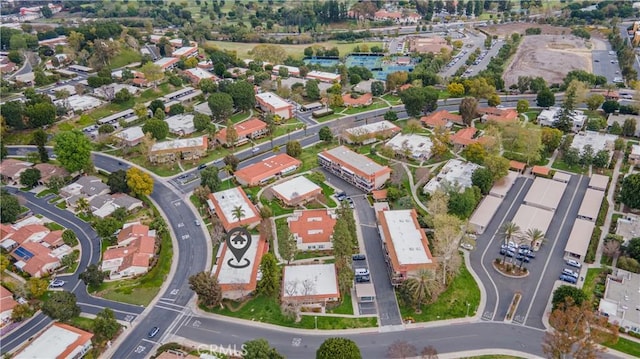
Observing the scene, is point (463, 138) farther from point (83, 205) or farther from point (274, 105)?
point (83, 205)

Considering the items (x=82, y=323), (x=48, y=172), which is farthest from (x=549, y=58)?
(x=82, y=323)

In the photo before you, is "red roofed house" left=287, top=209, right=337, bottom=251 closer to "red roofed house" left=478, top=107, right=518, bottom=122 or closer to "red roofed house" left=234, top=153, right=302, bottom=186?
Result: "red roofed house" left=234, top=153, right=302, bottom=186

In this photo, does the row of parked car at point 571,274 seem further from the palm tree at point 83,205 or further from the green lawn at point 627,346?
the palm tree at point 83,205

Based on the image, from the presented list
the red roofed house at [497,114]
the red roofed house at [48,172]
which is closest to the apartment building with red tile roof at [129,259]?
the red roofed house at [48,172]

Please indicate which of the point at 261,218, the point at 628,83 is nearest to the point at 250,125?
the point at 261,218

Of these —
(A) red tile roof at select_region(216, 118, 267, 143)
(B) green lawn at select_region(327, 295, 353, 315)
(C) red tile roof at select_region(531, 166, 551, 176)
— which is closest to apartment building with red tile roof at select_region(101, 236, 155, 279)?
(B) green lawn at select_region(327, 295, 353, 315)

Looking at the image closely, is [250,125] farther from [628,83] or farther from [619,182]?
[628,83]
